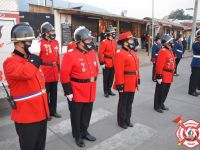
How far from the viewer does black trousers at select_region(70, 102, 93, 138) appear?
418 cm

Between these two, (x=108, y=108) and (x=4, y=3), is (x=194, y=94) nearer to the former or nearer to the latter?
(x=108, y=108)

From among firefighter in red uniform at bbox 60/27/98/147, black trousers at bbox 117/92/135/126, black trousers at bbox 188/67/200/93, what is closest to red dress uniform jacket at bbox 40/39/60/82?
firefighter in red uniform at bbox 60/27/98/147

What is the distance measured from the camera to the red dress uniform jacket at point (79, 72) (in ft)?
13.0

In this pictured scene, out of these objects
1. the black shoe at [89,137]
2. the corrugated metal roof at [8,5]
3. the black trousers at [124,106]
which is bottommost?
A: the black shoe at [89,137]

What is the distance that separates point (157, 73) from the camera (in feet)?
19.3

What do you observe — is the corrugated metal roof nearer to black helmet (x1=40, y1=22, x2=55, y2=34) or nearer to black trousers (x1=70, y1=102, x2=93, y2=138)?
black helmet (x1=40, y1=22, x2=55, y2=34)

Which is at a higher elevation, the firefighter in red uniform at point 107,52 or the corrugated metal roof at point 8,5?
the corrugated metal roof at point 8,5

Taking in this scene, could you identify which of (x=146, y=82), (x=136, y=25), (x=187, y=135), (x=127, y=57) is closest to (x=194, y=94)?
(x=146, y=82)

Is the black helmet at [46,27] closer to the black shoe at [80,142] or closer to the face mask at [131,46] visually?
the face mask at [131,46]

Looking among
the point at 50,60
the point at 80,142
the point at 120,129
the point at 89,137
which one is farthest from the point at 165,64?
the point at 80,142

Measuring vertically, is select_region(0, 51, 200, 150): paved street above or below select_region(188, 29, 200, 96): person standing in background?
below

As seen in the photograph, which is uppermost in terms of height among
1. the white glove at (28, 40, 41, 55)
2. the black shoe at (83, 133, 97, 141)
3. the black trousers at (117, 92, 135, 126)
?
the white glove at (28, 40, 41, 55)

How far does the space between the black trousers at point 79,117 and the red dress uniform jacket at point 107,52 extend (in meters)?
3.20

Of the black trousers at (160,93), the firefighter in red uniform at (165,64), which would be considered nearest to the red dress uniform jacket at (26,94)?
the firefighter in red uniform at (165,64)
